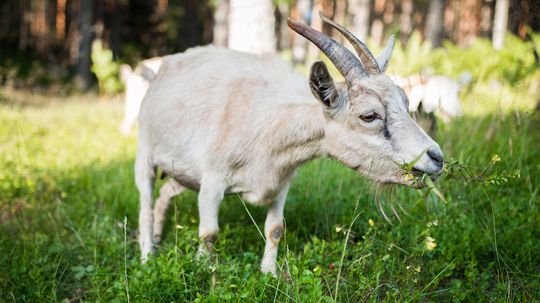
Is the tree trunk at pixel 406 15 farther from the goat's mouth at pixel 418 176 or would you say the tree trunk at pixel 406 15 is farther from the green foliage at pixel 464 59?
the goat's mouth at pixel 418 176

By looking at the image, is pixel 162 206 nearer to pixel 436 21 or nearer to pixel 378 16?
pixel 436 21

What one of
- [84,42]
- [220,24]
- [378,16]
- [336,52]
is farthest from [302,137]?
[378,16]

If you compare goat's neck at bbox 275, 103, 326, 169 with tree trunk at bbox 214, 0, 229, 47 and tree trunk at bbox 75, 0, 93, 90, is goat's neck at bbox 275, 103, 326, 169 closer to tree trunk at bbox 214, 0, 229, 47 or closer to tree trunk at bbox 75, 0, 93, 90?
tree trunk at bbox 214, 0, 229, 47

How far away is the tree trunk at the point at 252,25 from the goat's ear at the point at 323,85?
3.65 metres

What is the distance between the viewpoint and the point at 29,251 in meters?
3.91

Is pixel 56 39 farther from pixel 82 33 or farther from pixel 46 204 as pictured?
pixel 46 204

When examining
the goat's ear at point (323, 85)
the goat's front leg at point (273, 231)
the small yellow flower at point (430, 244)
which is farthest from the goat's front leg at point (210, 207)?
the small yellow flower at point (430, 244)

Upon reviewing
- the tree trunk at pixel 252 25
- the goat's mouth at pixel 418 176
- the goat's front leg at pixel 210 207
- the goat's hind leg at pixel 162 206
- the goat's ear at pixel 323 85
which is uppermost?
the tree trunk at pixel 252 25

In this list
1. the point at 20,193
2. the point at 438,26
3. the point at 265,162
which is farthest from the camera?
the point at 438,26

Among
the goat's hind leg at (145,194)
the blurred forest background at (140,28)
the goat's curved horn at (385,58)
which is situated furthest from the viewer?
the blurred forest background at (140,28)

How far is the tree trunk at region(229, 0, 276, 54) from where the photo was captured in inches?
265

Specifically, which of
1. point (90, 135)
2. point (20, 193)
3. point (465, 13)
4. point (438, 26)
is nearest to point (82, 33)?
point (90, 135)

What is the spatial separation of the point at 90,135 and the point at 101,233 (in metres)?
5.20

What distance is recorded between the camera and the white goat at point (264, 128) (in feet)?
10.2
